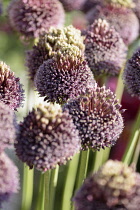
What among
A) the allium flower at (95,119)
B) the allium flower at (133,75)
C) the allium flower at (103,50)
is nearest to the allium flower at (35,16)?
the allium flower at (103,50)

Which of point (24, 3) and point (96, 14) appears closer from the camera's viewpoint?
point (24, 3)

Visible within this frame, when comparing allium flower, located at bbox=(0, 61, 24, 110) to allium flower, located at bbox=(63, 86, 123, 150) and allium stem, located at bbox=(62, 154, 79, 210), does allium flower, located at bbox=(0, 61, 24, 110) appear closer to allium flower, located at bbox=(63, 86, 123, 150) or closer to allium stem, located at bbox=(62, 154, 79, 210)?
allium flower, located at bbox=(63, 86, 123, 150)

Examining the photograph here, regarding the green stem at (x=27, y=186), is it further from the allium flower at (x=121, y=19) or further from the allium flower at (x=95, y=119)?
the allium flower at (x=121, y=19)

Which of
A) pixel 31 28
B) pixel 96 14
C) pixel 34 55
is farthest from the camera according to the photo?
pixel 96 14

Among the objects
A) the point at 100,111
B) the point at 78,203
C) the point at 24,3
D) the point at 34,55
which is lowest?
the point at 78,203

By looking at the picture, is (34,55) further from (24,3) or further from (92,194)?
(92,194)

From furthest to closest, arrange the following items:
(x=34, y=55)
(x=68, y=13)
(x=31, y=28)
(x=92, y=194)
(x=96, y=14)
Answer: (x=68, y=13), (x=96, y=14), (x=31, y=28), (x=34, y=55), (x=92, y=194)

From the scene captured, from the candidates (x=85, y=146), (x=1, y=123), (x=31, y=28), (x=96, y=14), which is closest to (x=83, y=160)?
(x=85, y=146)
